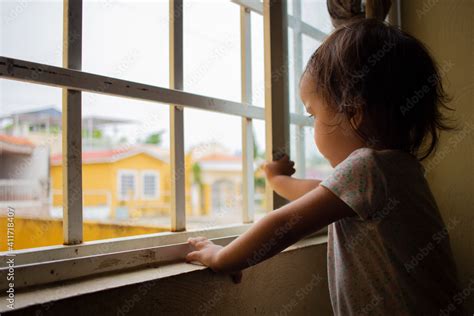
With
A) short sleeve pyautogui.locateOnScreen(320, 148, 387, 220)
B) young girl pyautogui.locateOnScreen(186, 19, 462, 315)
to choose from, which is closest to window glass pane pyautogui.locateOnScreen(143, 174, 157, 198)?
young girl pyautogui.locateOnScreen(186, 19, 462, 315)

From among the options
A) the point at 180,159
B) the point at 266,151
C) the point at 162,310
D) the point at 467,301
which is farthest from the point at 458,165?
the point at 162,310

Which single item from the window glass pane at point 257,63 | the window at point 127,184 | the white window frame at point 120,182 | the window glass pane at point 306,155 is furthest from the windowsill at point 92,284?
the window at point 127,184

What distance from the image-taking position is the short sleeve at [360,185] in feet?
2.09

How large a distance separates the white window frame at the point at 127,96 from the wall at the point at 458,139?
32.3 inches

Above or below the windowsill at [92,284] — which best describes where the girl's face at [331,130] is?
above

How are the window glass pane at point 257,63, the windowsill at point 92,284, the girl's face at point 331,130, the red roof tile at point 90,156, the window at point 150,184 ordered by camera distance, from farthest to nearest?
the window at point 150,184 → the window glass pane at point 257,63 → the red roof tile at point 90,156 → the girl's face at point 331,130 → the windowsill at point 92,284

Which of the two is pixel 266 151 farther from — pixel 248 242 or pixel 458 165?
pixel 458 165

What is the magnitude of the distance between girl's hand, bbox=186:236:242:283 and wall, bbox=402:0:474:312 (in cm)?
103

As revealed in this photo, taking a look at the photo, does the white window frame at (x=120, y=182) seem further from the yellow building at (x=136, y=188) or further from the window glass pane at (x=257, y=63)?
the window glass pane at (x=257, y=63)

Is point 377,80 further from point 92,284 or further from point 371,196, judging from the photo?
point 92,284

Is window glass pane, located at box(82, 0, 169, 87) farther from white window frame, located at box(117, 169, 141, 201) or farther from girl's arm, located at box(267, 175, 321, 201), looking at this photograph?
white window frame, located at box(117, 169, 141, 201)

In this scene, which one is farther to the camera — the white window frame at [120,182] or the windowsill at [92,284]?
the white window frame at [120,182]

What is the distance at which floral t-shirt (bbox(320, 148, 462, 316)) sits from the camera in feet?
2.14

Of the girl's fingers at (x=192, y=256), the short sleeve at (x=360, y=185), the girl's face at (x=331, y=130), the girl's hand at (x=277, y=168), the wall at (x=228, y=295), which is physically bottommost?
the wall at (x=228, y=295)
